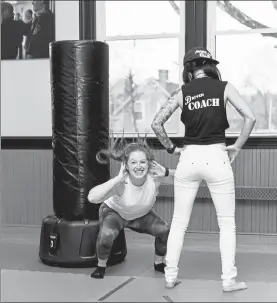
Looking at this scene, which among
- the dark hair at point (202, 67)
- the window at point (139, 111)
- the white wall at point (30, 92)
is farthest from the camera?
the white wall at point (30, 92)

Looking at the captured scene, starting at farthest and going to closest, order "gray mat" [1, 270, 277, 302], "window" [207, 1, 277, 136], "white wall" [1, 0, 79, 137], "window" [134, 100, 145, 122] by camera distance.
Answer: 1. "white wall" [1, 0, 79, 137]
2. "window" [134, 100, 145, 122]
3. "window" [207, 1, 277, 136]
4. "gray mat" [1, 270, 277, 302]

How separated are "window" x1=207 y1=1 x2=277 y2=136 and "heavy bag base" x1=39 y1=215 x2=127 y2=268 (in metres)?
2.00

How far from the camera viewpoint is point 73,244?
3664 millimetres

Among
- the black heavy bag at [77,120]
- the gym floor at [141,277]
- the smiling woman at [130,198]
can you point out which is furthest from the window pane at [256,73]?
the smiling woman at [130,198]

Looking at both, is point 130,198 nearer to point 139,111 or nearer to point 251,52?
point 139,111

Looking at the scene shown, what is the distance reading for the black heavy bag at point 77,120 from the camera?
3.69 metres

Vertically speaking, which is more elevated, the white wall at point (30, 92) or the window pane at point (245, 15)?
the window pane at point (245, 15)

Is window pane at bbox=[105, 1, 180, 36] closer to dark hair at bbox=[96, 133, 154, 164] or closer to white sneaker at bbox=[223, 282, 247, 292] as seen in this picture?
dark hair at bbox=[96, 133, 154, 164]

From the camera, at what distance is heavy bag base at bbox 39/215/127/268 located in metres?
3.66

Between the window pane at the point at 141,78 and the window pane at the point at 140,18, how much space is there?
120 mm

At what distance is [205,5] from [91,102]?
199 cm

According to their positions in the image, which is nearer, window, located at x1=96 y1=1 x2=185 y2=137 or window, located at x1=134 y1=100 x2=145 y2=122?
window, located at x1=96 y1=1 x2=185 y2=137

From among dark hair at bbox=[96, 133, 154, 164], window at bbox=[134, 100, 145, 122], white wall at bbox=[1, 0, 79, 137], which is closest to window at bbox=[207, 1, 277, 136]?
window at bbox=[134, 100, 145, 122]

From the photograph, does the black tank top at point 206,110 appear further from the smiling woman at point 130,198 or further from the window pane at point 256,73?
the window pane at point 256,73
